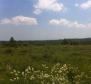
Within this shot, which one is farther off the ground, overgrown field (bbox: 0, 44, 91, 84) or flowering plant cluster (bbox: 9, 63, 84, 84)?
flowering plant cluster (bbox: 9, 63, 84, 84)

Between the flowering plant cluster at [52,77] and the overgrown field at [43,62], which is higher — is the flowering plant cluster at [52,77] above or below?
above

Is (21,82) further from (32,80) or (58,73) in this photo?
(58,73)

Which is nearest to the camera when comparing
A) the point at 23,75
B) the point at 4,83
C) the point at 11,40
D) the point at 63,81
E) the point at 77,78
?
the point at 63,81

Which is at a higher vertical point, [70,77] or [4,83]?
[70,77]

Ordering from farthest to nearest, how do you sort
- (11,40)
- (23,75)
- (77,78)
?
(11,40) < (77,78) < (23,75)

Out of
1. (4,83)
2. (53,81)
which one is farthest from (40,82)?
(4,83)

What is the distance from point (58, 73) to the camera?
9.54 meters

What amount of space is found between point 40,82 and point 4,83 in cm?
440

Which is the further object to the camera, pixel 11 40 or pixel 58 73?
pixel 11 40

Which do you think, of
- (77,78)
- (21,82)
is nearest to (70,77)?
(77,78)

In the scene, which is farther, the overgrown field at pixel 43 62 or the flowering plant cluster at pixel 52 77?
the overgrown field at pixel 43 62

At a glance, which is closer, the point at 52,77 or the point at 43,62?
the point at 52,77

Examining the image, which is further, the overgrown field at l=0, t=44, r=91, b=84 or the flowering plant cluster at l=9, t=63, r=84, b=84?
the overgrown field at l=0, t=44, r=91, b=84

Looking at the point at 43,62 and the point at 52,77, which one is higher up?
the point at 52,77
